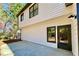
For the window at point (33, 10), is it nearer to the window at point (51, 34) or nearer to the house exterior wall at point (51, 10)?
the house exterior wall at point (51, 10)

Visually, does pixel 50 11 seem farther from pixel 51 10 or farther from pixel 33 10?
pixel 33 10

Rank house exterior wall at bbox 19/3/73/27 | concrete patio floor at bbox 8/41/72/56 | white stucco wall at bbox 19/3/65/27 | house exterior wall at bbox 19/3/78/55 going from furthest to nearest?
1. white stucco wall at bbox 19/3/65/27
2. house exterior wall at bbox 19/3/73/27
3. concrete patio floor at bbox 8/41/72/56
4. house exterior wall at bbox 19/3/78/55

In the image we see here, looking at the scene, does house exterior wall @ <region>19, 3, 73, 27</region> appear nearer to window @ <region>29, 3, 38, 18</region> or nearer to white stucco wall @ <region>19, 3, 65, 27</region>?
white stucco wall @ <region>19, 3, 65, 27</region>

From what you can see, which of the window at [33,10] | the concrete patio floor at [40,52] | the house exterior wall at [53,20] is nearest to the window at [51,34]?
the house exterior wall at [53,20]

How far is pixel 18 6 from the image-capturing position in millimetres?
31406

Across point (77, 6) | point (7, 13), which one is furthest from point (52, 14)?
point (7, 13)

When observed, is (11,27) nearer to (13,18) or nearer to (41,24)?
(13,18)

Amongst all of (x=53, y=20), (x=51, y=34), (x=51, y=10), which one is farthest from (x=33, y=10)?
(x=51, y=10)

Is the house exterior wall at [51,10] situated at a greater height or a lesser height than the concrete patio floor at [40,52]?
greater

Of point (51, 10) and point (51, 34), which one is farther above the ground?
point (51, 10)

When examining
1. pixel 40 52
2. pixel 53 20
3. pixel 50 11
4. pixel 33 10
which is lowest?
pixel 40 52

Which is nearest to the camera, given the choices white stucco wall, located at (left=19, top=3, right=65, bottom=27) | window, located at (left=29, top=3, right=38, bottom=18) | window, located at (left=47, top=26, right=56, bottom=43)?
white stucco wall, located at (left=19, top=3, right=65, bottom=27)

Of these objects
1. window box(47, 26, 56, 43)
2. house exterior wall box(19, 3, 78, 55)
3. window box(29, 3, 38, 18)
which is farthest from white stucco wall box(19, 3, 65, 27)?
window box(47, 26, 56, 43)

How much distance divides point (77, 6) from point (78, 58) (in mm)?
2689
